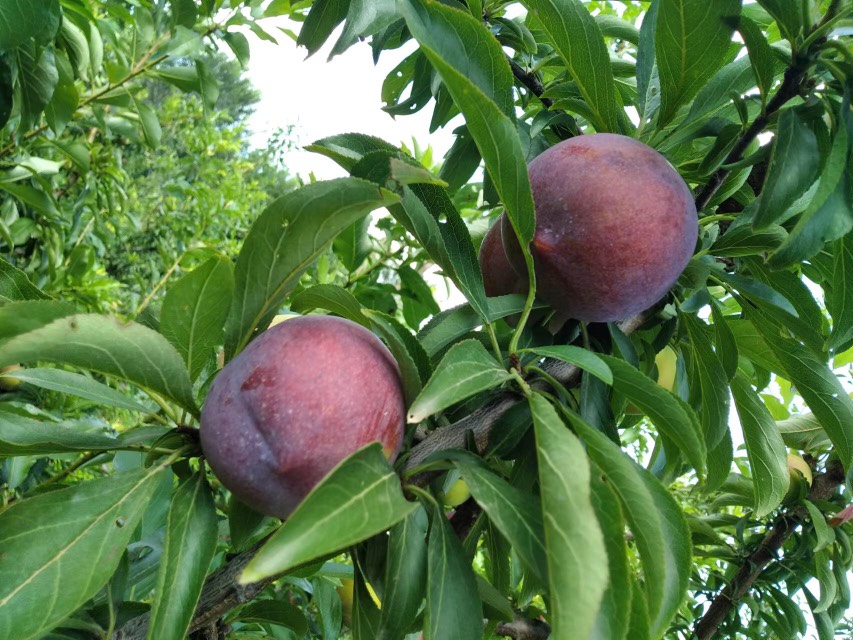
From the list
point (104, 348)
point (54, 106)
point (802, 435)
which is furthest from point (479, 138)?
point (54, 106)

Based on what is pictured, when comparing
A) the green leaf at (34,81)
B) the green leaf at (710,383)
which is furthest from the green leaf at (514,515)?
the green leaf at (34,81)

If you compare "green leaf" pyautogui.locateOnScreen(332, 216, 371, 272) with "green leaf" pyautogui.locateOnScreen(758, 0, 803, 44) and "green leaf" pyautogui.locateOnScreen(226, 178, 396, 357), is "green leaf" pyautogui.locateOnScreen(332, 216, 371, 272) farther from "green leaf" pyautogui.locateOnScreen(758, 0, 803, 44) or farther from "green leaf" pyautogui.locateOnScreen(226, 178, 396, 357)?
"green leaf" pyautogui.locateOnScreen(758, 0, 803, 44)

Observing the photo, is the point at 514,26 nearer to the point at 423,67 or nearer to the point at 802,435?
the point at 423,67

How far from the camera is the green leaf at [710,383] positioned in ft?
2.32

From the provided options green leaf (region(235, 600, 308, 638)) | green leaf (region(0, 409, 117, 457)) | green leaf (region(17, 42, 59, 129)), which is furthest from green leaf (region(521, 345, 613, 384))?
green leaf (region(17, 42, 59, 129))

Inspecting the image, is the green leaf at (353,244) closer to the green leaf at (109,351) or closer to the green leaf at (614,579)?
the green leaf at (109,351)

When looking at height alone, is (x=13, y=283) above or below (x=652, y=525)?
above

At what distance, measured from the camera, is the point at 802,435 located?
121 cm

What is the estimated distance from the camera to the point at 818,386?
0.70 m

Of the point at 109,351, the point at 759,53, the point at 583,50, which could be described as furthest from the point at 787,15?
the point at 109,351

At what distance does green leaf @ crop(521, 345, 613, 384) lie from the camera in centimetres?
48

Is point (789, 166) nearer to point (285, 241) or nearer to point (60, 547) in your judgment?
point (285, 241)

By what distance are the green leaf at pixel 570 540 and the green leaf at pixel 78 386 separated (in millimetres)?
363

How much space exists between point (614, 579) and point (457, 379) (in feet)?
0.50
